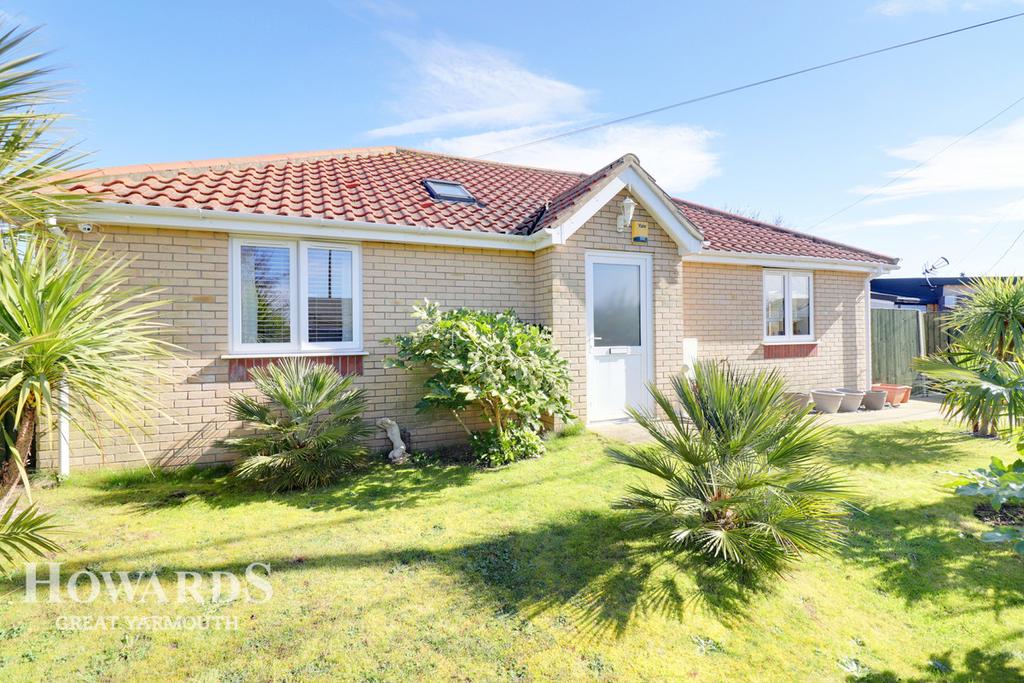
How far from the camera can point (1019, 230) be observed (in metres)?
15.5

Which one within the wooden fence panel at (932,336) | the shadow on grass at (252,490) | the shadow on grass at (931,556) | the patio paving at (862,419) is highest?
the wooden fence panel at (932,336)

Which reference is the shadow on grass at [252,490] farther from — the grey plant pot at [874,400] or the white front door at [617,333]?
the grey plant pot at [874,400]

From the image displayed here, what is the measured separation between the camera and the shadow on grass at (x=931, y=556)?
4.07 metres

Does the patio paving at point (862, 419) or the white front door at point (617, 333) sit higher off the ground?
the white front door at point (617, 333)

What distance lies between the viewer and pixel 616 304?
8602 millimetres

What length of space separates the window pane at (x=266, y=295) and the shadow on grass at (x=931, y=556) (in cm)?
751

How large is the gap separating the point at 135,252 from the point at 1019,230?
24.0 metres

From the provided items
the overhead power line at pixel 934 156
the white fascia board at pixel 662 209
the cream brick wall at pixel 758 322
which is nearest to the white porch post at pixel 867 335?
the cream brick wall at pixel 758 322

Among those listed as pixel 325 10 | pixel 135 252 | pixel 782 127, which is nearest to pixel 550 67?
pixel 325 10

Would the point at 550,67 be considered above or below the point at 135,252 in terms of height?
above

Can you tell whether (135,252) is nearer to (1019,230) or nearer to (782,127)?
(782,127)

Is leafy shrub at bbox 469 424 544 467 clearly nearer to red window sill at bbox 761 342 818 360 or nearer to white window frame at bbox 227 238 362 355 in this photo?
white window frame at bbox 227 238 362 355

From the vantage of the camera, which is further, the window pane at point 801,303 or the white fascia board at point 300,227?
the window pane at point 801,303

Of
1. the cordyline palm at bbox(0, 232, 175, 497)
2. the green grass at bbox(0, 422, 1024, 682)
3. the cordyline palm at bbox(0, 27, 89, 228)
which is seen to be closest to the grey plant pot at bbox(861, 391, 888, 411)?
the green grass at bbox(0, 422, 1024, 682)
